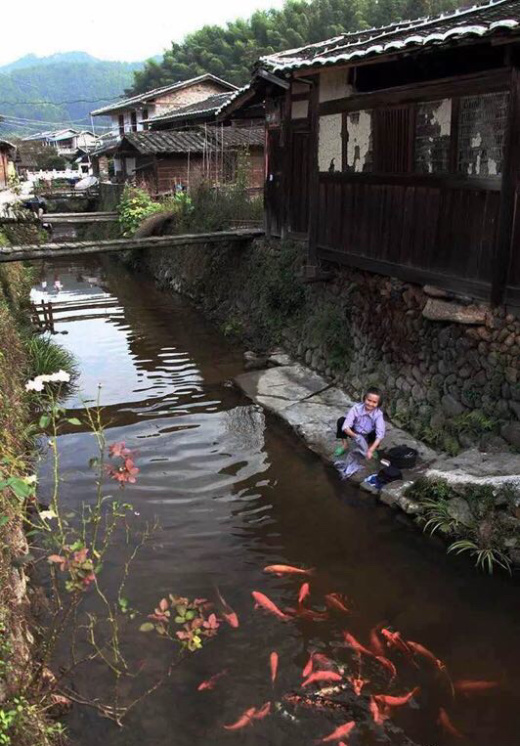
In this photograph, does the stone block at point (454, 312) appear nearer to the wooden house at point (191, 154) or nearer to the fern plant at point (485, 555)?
the fern plant at point (485, 555)

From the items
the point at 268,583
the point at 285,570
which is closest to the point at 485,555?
the point at 285,570

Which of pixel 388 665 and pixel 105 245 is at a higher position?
pixel 105 245

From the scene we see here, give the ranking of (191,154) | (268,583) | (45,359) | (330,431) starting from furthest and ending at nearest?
(191,154), (45,359), (330,431), (268,583)

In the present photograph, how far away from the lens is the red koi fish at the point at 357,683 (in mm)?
5523

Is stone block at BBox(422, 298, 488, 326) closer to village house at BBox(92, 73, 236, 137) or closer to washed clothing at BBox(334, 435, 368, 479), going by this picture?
washed clothing at BBox(334, 435, 368, 479)

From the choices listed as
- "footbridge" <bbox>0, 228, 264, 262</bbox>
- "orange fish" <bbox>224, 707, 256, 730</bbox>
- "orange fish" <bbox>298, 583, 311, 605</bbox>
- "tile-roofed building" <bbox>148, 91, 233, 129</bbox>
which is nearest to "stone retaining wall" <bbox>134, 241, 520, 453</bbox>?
"footbridge" <bbox>0, 228, 264, 262</bbox>

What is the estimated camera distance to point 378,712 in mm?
5285

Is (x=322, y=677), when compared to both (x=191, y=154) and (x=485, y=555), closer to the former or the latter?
(x=485, y=555)

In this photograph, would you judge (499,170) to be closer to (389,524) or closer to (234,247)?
(389,524)

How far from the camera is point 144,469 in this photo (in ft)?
31.7

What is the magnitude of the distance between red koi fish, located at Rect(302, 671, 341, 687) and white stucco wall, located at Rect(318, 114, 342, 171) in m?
9.12

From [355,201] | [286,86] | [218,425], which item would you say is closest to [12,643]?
[218,425]

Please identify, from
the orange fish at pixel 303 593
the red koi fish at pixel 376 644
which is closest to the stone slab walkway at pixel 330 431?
the orange fish at pixel 303 593

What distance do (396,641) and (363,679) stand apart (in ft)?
1.95
